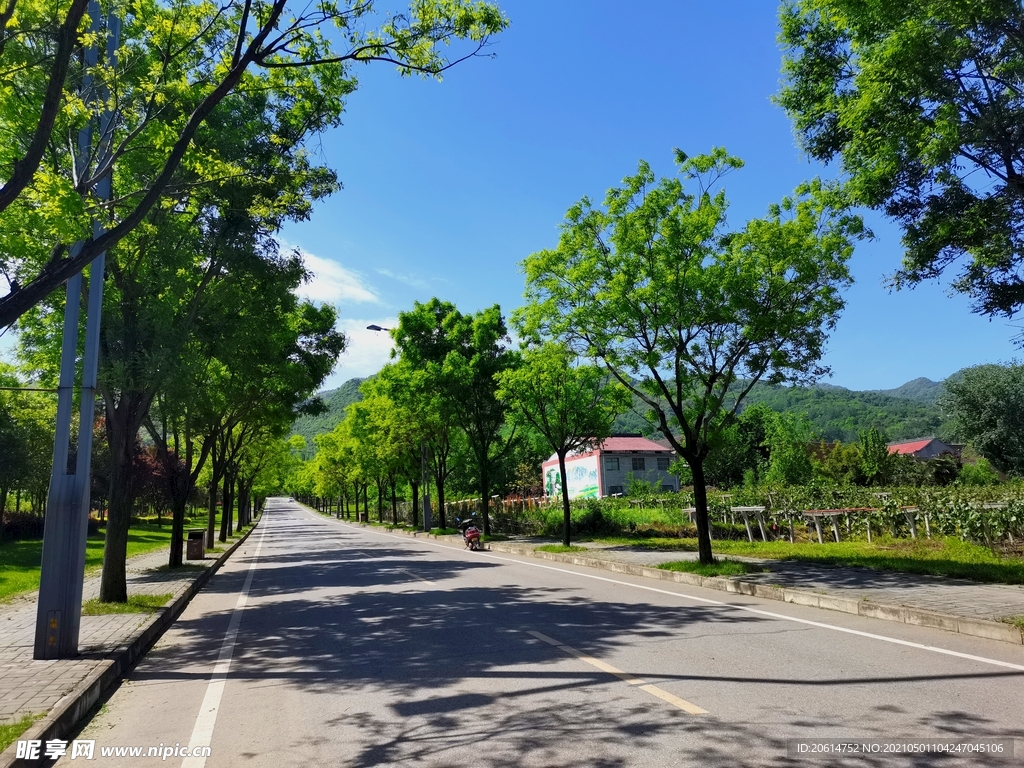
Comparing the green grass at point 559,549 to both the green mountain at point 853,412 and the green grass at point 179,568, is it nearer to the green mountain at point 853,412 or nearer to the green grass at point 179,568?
the green grass at point 179,568

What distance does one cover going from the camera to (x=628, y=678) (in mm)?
6383

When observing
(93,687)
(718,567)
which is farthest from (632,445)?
(93,687)

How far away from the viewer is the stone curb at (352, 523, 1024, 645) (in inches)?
305

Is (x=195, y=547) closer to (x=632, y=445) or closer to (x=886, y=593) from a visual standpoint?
(x=886, y=593)

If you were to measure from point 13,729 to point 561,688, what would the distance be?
428 centimetres

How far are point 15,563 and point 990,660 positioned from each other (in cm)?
2627

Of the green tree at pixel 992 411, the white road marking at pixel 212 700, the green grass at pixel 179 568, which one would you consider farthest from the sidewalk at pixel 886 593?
the green tree at pixel 992 411

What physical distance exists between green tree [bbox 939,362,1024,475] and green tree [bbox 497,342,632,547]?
33387 millimetres

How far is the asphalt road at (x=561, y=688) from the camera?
471 centimetres

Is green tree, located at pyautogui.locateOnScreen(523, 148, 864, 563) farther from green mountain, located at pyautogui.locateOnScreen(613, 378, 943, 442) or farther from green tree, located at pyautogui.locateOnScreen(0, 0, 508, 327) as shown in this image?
green mountain, located at pyautogui.locateOnScreen(613, 378, 943, 442)

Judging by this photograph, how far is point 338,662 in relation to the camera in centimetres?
760

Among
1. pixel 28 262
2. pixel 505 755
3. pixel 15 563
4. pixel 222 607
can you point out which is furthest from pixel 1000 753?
pixel 15 563

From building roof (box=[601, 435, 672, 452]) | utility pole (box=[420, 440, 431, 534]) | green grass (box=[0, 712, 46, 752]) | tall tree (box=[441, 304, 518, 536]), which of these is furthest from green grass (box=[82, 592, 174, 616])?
building roof (box=[601, 435, 672, 452])

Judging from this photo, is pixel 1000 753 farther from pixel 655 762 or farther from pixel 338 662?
pixel 338 662
